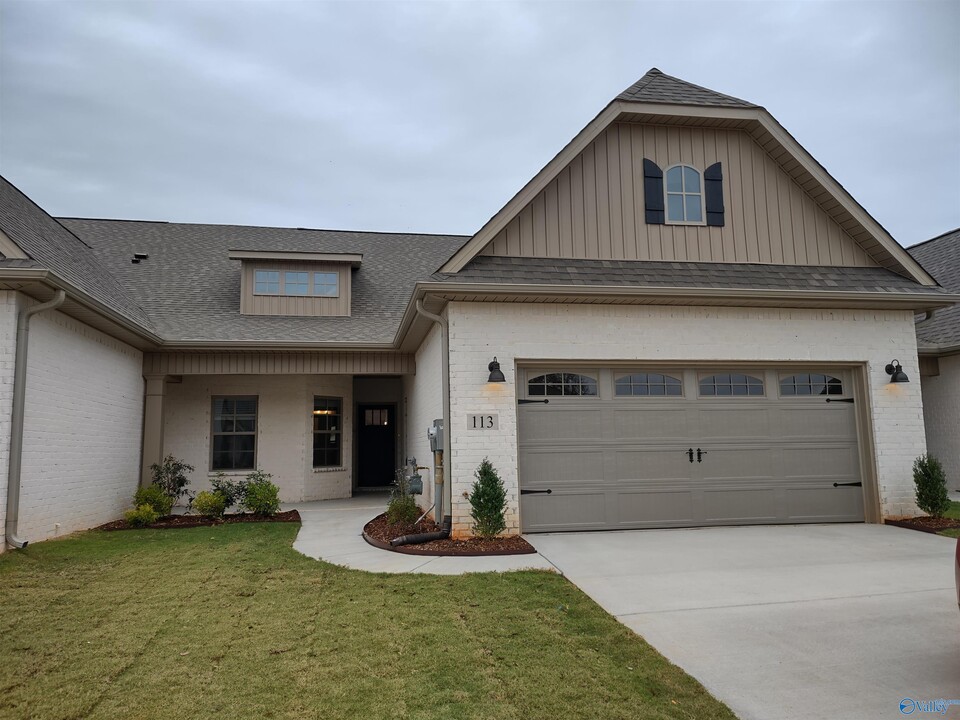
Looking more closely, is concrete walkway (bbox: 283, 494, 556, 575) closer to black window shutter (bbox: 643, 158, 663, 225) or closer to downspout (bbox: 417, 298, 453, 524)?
downspout (bbox: 417, 298, 453, 524)

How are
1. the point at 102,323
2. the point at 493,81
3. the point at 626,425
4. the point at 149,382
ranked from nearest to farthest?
the point at 626,425 < the point at 102,323 < the point at 149,382 < the point at 493,81

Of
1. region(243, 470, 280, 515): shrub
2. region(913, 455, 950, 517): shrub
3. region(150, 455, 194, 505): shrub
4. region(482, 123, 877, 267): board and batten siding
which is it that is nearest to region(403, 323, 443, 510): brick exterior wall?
region(482, 123, 877, 267): board and batten siding

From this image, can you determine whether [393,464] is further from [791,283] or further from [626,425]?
[791,283]

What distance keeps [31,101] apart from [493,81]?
2216cm

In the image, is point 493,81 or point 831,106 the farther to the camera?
point 831,106

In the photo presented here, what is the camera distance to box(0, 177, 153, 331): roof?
27.3 feet

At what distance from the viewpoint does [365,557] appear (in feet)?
23.3

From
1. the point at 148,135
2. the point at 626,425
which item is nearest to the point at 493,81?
the point at 148,135

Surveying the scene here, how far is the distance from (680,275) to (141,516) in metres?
9.18

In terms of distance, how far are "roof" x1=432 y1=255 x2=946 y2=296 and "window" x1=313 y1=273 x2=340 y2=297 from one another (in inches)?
247

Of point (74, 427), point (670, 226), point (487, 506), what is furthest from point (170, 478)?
point (670, 226)

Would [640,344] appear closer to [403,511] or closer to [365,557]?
[403,511]

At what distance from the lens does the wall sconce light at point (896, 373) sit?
29.8 ft

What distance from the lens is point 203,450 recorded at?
12.8 meters
